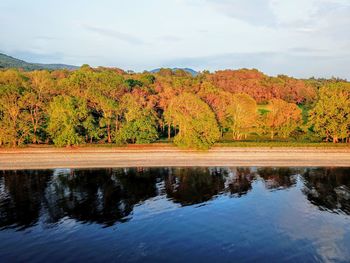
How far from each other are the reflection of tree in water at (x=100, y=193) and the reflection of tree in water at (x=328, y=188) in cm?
2279

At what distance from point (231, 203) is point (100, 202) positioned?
56.9 feet

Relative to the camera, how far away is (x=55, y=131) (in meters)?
74.1

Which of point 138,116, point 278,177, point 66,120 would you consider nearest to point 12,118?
point 66,120

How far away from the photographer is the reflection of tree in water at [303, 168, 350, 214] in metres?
46.8

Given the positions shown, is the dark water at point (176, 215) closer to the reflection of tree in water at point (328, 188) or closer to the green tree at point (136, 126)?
the reflection of tree in water at point (328, 188)

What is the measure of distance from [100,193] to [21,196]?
11.0m

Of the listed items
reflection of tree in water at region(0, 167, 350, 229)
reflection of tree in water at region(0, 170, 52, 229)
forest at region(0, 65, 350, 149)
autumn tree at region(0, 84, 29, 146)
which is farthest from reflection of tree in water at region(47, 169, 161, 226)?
autumn tree at region(0, 84, 29, 146)

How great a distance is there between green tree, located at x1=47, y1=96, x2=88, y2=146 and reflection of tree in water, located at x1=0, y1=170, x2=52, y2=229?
390 inches

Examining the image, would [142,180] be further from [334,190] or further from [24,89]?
[24,89]

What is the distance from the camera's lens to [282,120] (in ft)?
272

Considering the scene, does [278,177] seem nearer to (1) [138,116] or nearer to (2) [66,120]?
(1) [138,116]

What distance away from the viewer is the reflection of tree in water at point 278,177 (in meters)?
55.7

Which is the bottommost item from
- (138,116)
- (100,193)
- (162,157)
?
(100,193)

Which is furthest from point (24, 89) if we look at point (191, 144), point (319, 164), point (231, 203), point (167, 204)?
point (319, 164)
